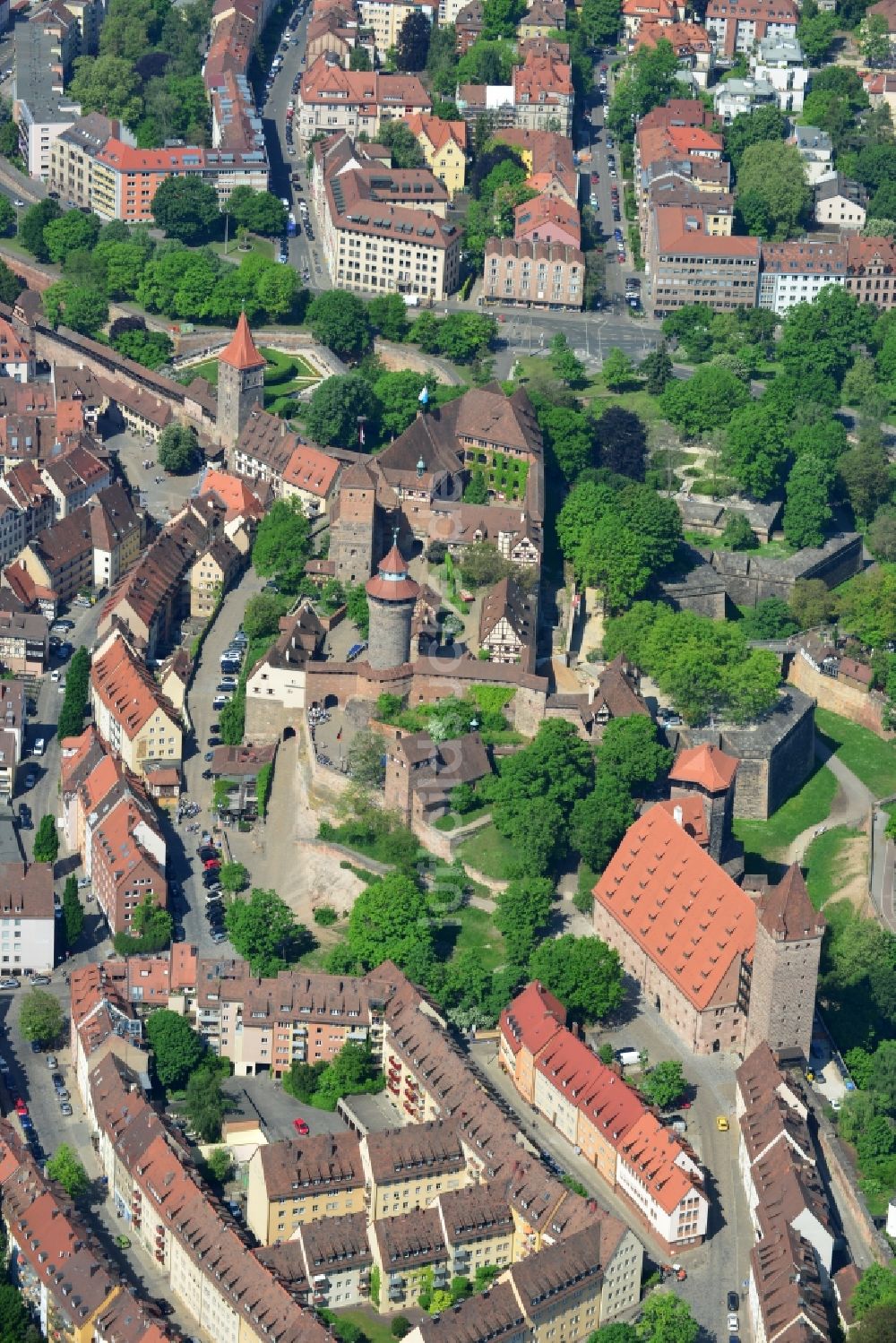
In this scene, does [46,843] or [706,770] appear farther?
[46,843]

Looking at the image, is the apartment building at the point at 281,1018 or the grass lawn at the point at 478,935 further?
the grass lawn at the point at 478,935

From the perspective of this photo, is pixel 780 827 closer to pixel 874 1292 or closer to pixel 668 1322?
pixel 874 1292

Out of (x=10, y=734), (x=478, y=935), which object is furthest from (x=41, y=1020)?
(x=10, y=734)

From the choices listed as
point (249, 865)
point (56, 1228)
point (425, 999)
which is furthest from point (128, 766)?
point (56, 1228)

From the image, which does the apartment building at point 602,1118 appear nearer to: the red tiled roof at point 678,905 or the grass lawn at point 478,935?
the grass lawn at point 478,935

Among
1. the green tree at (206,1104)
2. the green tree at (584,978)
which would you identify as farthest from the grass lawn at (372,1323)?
the green tree at (584,978)

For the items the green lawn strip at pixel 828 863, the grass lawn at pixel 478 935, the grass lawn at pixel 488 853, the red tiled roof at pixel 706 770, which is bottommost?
the green lawn strip at pixel 828 863
